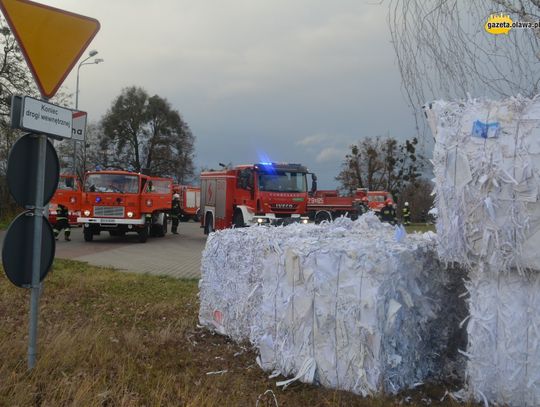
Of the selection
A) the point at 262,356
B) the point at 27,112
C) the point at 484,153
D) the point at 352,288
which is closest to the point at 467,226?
the point at 484,153

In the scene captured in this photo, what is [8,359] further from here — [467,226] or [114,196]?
[114,196]

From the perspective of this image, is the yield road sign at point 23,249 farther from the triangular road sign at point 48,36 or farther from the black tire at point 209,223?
the black tire at point 209,223

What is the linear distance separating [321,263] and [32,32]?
2.60 metres

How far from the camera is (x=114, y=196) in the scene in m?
17.8

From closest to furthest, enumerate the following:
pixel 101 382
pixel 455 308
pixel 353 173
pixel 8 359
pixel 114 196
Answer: pixel 101 382, pixel 8 359, pixel 455 308, pixel 114 196, pixel 353 173

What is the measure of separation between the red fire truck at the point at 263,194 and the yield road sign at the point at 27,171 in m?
13.6

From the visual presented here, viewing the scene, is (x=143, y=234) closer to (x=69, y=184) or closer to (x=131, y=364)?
(x=69, y=184)

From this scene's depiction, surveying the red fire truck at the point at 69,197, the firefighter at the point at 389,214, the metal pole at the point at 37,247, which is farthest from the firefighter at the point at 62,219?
the firefighter at the point at 389,214

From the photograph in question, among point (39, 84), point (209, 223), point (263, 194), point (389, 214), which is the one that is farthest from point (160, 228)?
point (39, 84)

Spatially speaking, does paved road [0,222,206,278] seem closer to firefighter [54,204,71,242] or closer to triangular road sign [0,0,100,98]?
firefighter [54,204,71,242]

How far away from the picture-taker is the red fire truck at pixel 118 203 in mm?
17766

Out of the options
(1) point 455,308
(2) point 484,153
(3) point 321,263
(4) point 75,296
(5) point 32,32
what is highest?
(5) point 32,32

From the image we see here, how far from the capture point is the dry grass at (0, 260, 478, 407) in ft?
11.2

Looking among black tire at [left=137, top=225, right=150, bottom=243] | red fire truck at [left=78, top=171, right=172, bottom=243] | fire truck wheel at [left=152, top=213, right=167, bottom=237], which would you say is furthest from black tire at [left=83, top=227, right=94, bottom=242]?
fire truck wheel at [left=152, top=213, right=167, bottom=237]
